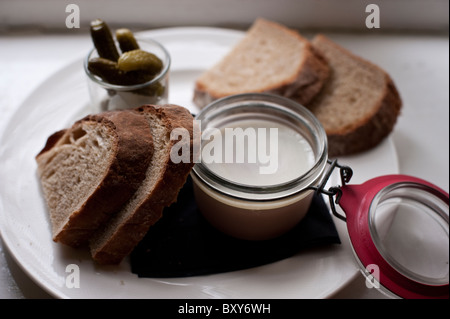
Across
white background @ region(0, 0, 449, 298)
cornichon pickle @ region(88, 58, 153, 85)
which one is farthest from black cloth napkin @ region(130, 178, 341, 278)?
white background @ region(0, 0, 449, 298)

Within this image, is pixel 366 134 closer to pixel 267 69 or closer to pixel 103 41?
pixel 267 69

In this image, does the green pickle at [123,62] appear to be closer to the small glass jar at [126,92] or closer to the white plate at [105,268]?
the small glass jar at [126,92]

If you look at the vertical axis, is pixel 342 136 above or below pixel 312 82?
below

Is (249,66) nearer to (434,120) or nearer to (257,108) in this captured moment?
(257,108)

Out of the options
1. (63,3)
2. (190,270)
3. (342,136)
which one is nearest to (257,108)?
(342,136)

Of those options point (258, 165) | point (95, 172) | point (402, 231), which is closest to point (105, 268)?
point (95, 172)

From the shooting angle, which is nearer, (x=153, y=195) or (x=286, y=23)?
(x=153, y=195)
